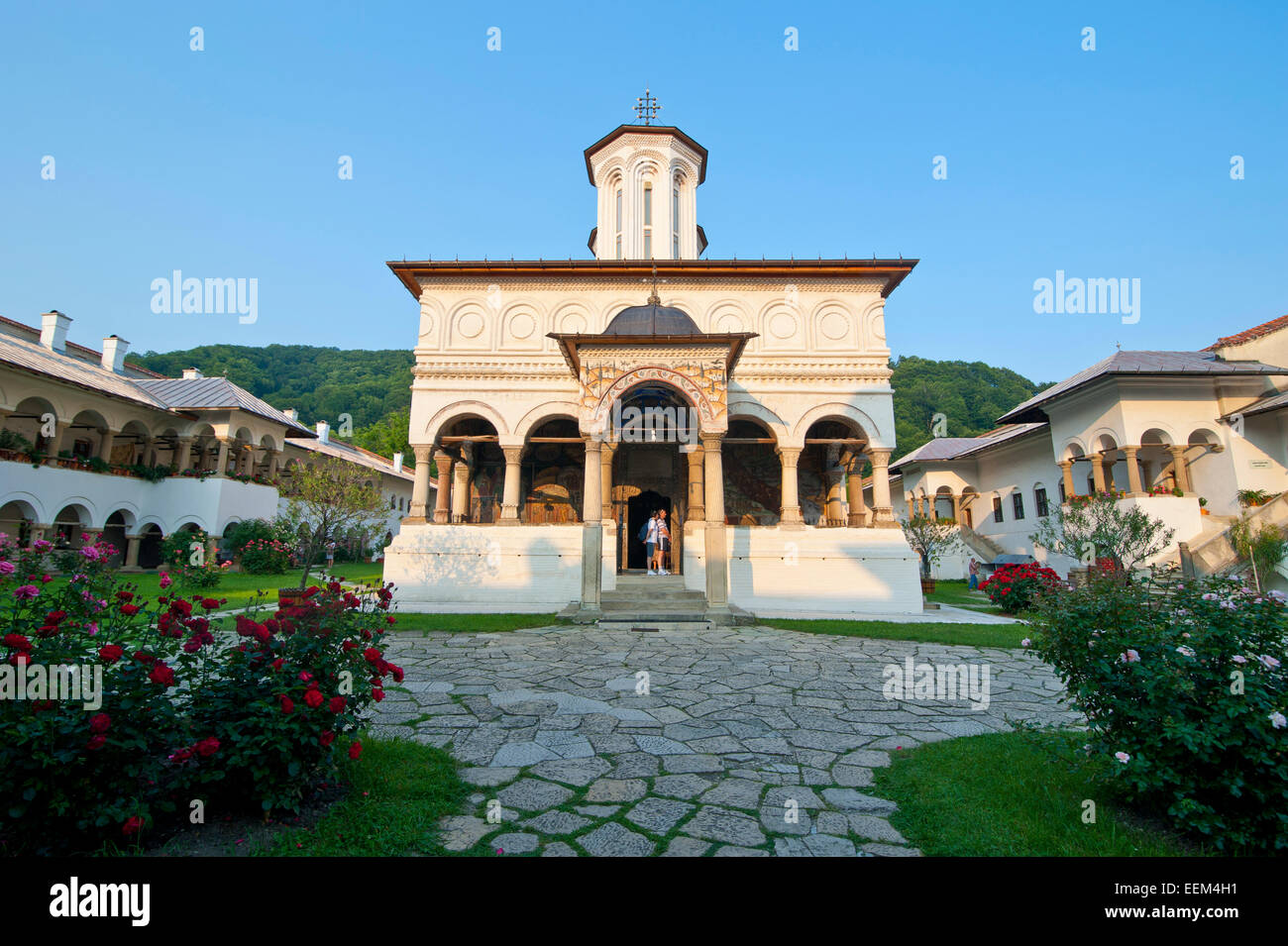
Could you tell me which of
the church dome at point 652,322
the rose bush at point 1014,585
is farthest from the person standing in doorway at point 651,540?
the rose bush at point 1014,585

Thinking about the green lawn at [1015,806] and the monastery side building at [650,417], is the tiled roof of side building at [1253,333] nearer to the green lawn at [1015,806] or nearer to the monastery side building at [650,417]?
the monastery side building at [650,417]

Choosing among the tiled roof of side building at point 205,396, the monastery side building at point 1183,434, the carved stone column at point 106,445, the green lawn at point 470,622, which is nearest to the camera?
the green lawn at point 470,622

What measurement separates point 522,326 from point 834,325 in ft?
28.3

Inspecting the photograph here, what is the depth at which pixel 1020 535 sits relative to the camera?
73.4 ft

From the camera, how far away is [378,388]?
50906 mm

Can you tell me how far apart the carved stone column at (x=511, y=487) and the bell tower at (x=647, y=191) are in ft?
25.3

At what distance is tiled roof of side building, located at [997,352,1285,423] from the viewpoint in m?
16.2

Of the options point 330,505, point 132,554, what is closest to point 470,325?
point 330,505

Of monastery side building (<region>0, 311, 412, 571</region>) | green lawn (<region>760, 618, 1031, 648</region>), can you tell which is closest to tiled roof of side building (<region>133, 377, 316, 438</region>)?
monastery side building (<region>0, 311, 412, 571</region>)

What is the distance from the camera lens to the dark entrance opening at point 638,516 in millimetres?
17781

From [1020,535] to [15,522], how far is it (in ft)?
106

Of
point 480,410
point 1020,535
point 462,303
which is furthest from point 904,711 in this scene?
point 1020,535

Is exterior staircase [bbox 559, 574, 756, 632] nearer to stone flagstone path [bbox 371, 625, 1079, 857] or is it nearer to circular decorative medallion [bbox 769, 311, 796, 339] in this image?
stone flagstone path [bbox 371, 625, 1079, 857]
